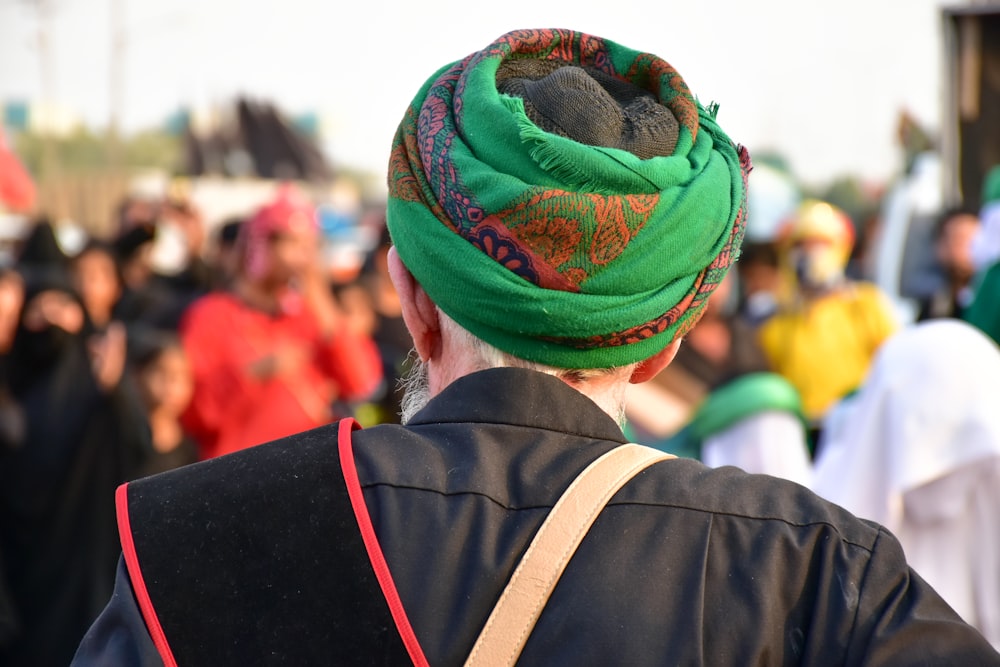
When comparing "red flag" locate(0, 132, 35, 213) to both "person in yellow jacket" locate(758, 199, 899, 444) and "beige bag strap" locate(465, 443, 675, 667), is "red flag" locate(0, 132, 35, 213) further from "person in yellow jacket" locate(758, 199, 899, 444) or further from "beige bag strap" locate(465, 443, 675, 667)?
"beige bag strap" locate(465, 443, 675, 667)

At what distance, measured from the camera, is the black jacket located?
139cm

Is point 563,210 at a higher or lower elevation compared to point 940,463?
higher

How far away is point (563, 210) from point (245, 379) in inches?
177

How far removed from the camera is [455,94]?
1.67m

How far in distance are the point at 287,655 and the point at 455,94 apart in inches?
28.9

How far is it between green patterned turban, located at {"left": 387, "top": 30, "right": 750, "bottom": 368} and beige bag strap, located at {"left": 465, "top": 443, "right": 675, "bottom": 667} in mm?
175

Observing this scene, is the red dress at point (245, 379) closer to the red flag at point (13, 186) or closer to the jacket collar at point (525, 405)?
the jacket collar at point (525, 405)

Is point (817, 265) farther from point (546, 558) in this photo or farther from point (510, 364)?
point (546, 558)

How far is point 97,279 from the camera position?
8.36 m

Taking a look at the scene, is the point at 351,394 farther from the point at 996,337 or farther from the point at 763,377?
the point at 996,337

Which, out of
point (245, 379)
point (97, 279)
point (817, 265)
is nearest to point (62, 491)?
point (245, 379)

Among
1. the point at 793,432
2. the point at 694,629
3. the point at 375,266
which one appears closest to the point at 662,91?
the point at 694,629

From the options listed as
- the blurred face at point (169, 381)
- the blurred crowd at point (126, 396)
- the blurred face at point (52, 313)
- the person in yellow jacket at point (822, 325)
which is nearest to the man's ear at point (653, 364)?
the blurred crowd at point (126, 396)

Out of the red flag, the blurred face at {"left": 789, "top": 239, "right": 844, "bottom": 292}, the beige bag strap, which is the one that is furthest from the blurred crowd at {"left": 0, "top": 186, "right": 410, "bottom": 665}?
the red flag
